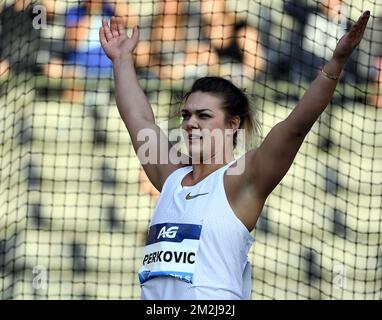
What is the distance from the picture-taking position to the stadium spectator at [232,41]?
208 inches

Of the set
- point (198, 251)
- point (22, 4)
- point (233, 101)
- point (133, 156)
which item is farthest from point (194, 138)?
point (133, 156)

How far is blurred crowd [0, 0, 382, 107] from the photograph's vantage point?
522cm

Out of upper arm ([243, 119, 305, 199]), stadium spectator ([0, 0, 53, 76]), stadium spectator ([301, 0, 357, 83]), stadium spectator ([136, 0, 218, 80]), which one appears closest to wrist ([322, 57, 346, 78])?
upper arm ([243, 119, 305, 199])

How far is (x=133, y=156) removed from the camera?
18.2 ft

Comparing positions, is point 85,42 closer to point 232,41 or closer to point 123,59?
point 232,41

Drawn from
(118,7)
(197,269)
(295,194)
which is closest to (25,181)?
(118,7)

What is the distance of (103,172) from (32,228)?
1.53 ft

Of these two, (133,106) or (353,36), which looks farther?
(133,106)

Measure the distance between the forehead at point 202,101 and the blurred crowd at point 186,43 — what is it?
218 centimetres

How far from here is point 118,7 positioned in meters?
5.48

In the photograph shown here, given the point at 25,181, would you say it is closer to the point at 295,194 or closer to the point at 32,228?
the point at 32,228

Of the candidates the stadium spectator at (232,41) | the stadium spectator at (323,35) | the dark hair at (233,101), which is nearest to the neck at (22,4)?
the stadium spectator at (232,41)

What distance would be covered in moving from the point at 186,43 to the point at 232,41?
0.26 metres

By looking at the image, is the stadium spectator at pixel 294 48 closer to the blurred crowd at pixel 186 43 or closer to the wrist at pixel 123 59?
the blurred crowd at pixel 186 43
